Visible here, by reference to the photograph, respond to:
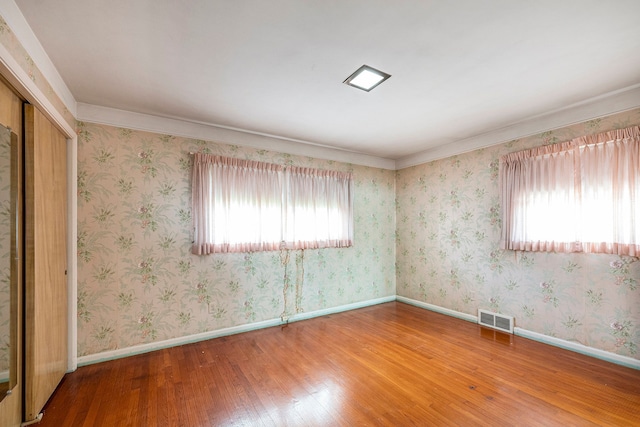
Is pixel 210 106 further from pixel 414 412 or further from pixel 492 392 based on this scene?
pixel 492 392

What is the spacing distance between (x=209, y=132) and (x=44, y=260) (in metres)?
2.01

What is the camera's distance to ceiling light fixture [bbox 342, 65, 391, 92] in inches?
85.7

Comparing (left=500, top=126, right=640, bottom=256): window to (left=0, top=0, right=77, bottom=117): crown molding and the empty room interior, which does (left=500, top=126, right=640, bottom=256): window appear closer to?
the empty room interior

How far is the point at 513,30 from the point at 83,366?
4.45 metres

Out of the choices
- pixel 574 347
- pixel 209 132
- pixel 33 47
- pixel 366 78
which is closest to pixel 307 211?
pixel 209 132

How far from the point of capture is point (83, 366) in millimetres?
2615

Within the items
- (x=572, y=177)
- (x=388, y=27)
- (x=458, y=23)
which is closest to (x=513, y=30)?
(x=458, y=23)

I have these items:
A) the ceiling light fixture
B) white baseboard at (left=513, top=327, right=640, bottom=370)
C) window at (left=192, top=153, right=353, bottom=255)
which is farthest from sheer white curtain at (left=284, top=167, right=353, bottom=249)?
white baseboard at (left=513, top=327, right=640, bottom=370)

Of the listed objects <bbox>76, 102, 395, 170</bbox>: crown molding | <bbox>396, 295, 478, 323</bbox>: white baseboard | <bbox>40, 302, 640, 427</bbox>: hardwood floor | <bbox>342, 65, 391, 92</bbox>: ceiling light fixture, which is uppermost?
<bbox>342, 65, 391, 92</bbox>: ceiling light fixture

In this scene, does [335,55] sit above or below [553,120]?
above

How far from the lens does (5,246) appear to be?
159cm

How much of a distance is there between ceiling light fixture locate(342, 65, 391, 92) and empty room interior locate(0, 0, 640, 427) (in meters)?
0.03

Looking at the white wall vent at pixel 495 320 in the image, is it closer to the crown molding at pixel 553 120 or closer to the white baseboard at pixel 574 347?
the white baseboard at pixel 574 347

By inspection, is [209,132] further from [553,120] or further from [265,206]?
[553,120]
